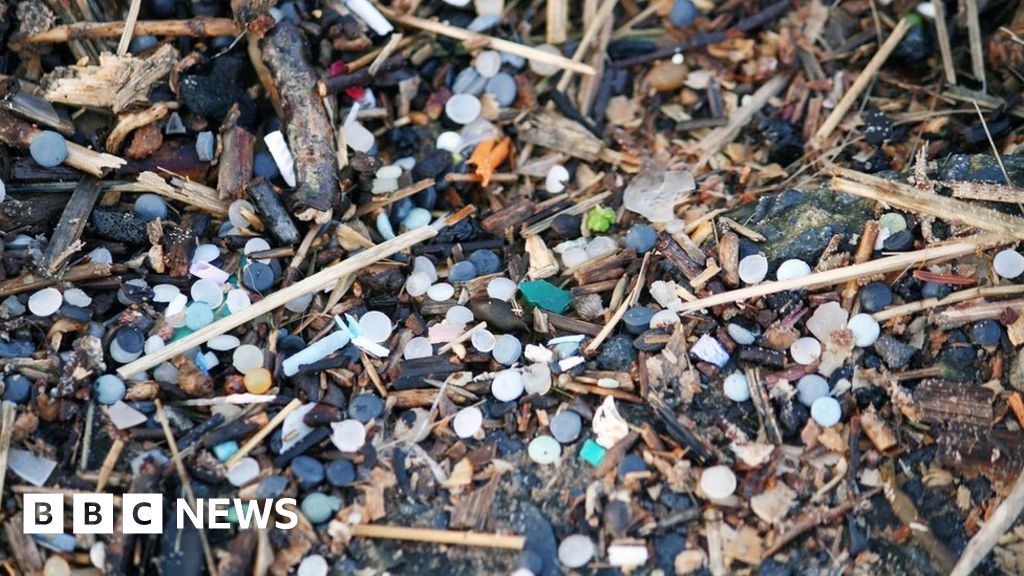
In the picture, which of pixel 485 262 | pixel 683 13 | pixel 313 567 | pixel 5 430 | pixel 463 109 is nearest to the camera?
pixel 313 567

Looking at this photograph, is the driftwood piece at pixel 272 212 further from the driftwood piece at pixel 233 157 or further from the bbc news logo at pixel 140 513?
the bbc news logo at pixel 140 513

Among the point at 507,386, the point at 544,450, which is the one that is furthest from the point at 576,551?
the point at 507,386

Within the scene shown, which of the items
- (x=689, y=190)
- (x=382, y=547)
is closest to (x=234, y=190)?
(x=382, y=547)

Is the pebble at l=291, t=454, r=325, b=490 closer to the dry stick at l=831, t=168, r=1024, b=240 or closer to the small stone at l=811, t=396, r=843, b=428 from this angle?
the small stone at l=811, t=396, r=843, b=428

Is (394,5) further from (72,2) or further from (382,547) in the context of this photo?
(382,547)

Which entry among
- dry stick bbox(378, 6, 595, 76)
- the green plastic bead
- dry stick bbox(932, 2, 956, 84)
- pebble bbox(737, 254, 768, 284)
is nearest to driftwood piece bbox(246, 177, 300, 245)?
dry stick bbox(378, 6, 595, 76)

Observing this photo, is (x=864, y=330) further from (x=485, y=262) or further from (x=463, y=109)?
(x=463, y=109)
